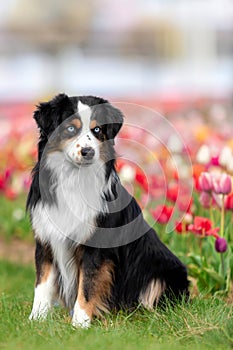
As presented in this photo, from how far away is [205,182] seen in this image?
5293 mm

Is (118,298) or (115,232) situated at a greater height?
(115,232)

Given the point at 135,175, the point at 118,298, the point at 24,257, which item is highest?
the point at 135,175

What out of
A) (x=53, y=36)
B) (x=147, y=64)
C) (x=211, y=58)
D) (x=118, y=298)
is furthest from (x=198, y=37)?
(x=118, y=298)

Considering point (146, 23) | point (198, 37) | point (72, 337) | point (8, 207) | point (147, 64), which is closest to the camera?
point (72, 337)

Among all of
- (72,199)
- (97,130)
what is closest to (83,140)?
(97,130)

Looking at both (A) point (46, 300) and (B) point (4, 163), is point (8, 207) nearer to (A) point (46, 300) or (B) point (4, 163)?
(B) point (4, 163)

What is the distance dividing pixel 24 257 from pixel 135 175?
5.66ft

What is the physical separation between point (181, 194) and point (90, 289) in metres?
1.72

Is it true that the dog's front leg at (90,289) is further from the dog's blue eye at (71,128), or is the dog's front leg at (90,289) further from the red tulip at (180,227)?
the red tulip at (180,227)

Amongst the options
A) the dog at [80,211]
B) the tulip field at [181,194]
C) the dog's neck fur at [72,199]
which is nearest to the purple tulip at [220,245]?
the tulip field at [181,194]

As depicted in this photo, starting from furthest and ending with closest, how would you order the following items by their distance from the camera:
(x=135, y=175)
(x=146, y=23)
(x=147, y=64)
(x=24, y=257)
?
(x=147, y=64)
(x=146, y=23)
(x=24, y=257)
(x=135, y=175)

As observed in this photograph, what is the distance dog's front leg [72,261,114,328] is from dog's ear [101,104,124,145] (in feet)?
2.36

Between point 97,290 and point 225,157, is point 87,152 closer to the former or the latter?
point 97,290

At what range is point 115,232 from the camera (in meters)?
4.57
